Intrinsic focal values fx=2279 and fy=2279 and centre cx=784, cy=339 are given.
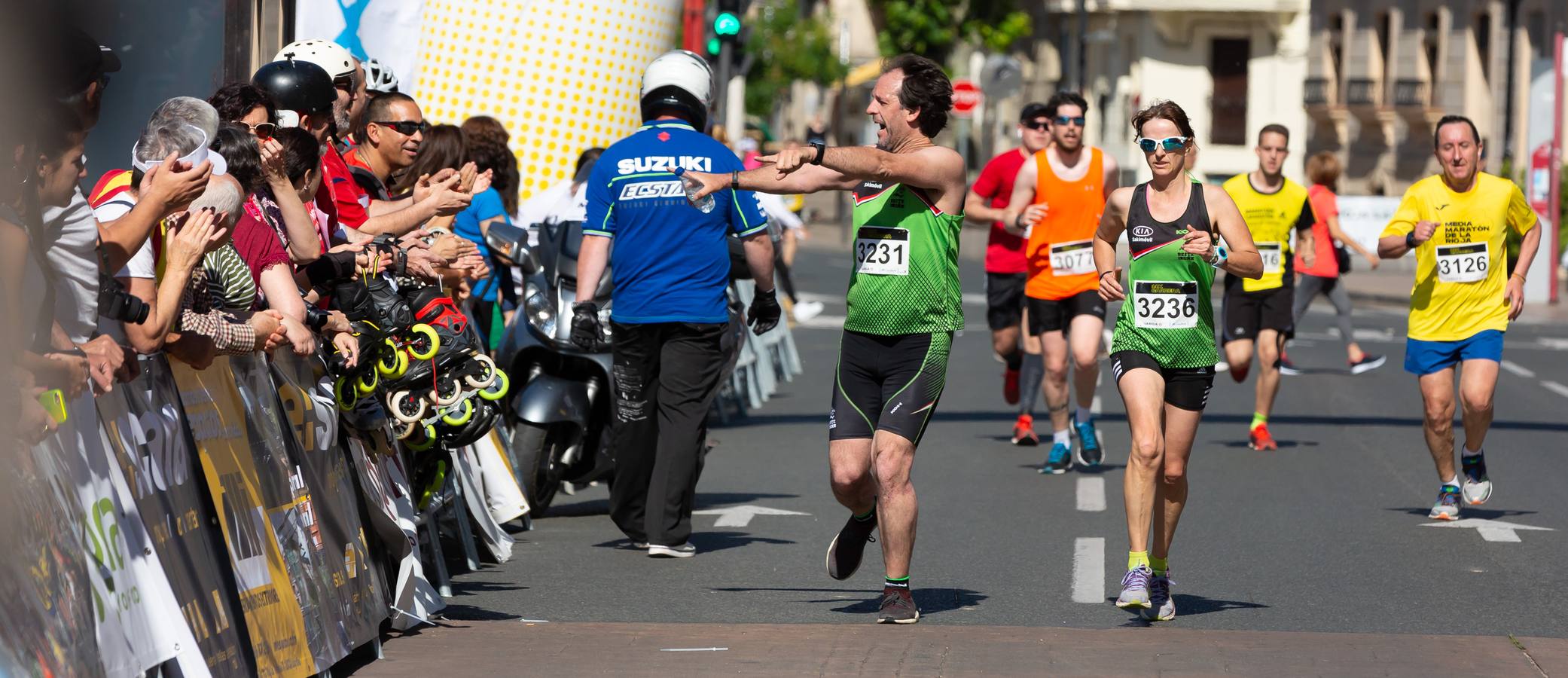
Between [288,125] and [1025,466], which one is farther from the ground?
A: [288,125]

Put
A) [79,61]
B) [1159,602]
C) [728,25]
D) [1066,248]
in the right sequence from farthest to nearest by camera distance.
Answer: [728,25] → [1066,248] → [1159,602] → [79,61]

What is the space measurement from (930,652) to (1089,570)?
6.76ft

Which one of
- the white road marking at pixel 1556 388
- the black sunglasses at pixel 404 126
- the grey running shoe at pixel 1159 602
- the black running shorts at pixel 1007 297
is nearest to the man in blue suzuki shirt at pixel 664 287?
the black sunglasses at pixel 404 126

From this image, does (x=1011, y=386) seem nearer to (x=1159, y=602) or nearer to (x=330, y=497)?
(x=1159, y=602)

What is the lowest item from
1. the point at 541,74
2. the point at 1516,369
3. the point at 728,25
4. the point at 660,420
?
the point at 1516,369

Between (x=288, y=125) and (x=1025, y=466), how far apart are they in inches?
219

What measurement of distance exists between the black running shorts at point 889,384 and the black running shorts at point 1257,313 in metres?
6.52

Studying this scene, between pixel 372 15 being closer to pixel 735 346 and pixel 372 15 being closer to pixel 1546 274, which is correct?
pixel 735 346

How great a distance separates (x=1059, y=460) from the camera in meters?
11.8

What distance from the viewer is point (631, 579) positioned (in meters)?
8.05

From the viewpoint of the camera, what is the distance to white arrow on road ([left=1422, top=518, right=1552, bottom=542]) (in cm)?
934

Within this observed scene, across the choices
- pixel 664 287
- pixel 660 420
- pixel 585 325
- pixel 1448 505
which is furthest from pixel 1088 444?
pixel 585 325

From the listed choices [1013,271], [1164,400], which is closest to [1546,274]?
[1013,271]

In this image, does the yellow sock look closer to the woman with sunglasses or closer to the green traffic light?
the woman with sunglasses
